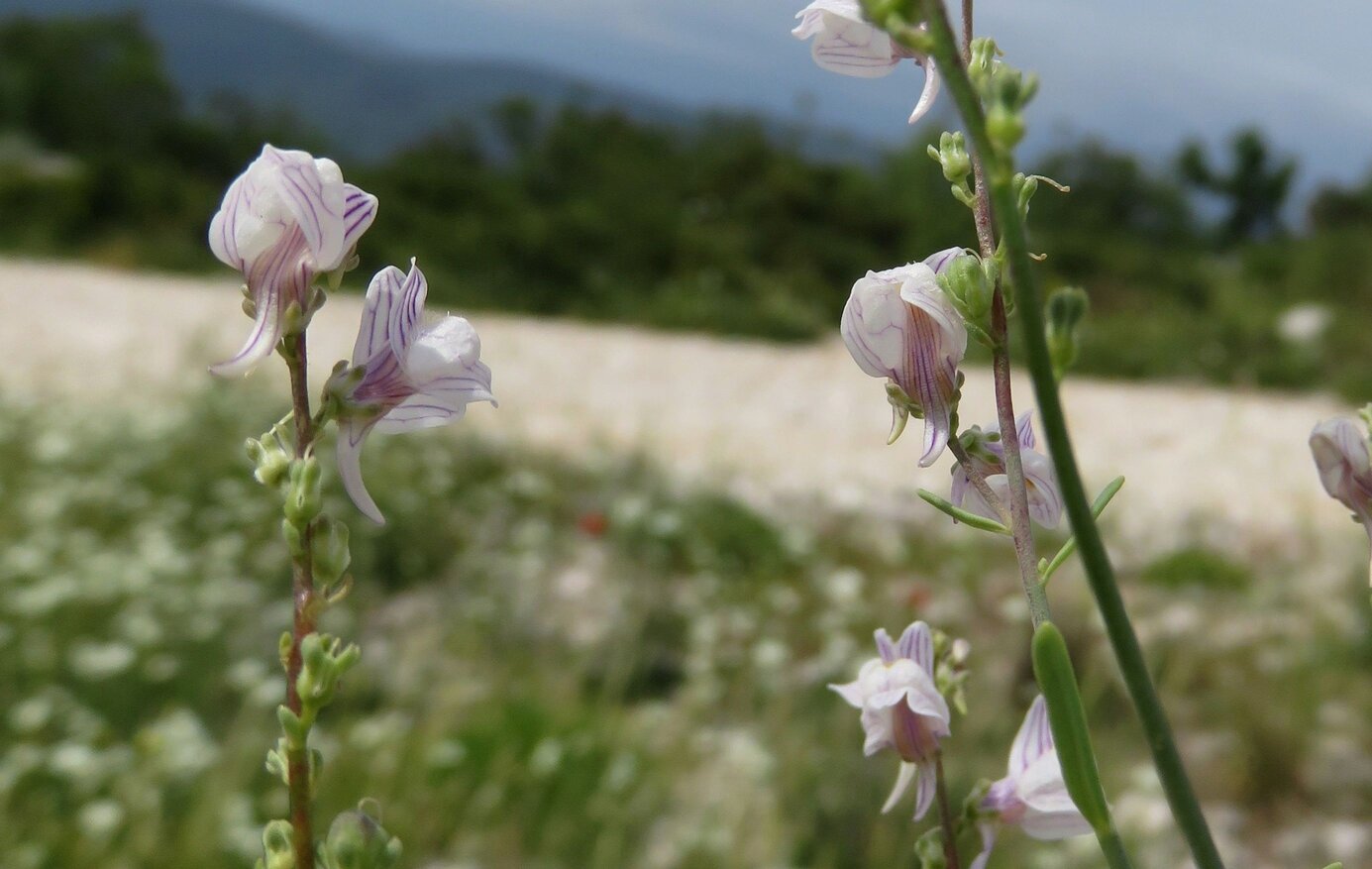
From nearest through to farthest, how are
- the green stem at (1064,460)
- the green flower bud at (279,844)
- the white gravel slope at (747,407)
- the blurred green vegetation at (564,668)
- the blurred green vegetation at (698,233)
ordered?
the green stem at (1064,460)
the green flower bud at (279,844)
the blurred green vegetation at (564,668)
the white gravel slope at (747,407)
the blurred green vegetation at (698,233)

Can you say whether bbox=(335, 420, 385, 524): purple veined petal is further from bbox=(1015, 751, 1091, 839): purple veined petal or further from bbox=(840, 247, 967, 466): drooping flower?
bbox=(1015, 751, 1091, 839): purple veined petal

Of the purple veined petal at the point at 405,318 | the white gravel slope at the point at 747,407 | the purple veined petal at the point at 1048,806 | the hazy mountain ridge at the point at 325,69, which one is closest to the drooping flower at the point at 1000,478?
the purple veined petal at the point at 1048,806

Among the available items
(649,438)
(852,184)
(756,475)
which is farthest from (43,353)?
(852,184)

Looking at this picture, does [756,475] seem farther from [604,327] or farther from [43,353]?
[604,327]

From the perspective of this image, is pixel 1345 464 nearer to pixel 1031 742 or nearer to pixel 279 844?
pixel 1031 742

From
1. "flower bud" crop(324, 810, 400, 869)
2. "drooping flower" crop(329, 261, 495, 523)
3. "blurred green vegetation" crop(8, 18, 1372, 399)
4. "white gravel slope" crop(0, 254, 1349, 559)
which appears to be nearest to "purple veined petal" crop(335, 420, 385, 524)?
"drooping flower" crop(329, 261, 495, 523)

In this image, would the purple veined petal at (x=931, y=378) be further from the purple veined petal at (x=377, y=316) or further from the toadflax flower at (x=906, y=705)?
the purple veined petal at (x=377, y=316)
